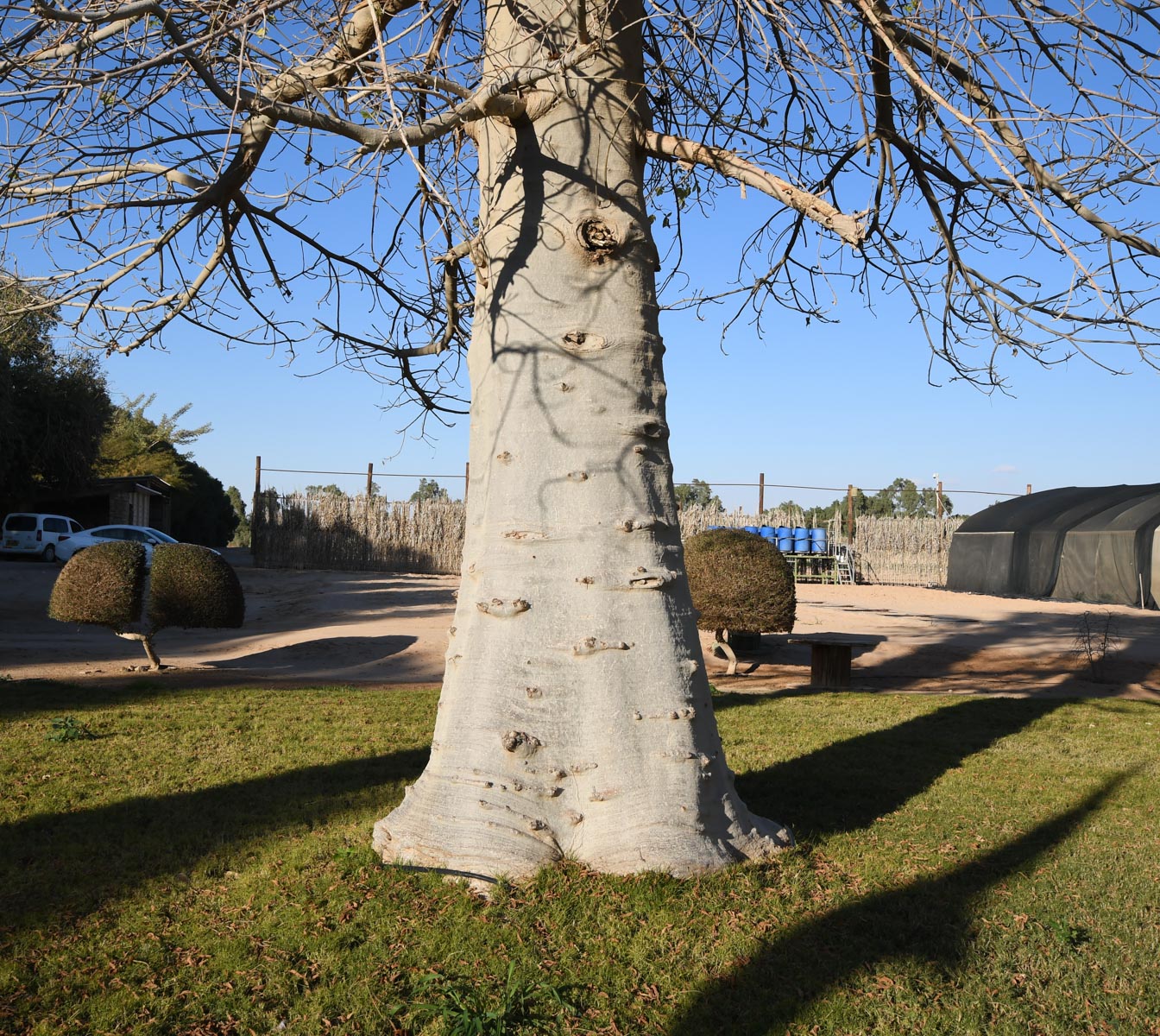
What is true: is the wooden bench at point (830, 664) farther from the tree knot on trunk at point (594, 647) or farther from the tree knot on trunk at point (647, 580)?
the tree knot on trunk at point (594, 647)

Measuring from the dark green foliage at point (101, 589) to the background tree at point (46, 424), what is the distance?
13.1 meters

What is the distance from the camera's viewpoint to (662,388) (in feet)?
12.7

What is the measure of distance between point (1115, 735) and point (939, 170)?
Result: 160 inches

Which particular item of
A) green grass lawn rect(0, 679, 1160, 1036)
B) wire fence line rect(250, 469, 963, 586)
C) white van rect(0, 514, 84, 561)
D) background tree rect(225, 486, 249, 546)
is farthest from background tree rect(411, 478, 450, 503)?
background tree rect(225, 486, 249, 546)

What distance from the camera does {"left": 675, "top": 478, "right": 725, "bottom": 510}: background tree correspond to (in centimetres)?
2639

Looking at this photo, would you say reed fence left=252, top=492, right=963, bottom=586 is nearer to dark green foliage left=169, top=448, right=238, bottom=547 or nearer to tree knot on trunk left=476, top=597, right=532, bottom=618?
dark green foliage left=169, top=448, right=238, bottom=547

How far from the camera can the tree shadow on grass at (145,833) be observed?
327 cm

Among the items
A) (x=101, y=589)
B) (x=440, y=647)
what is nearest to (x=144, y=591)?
(x=101, y=589)

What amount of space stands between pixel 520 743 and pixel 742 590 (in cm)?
689

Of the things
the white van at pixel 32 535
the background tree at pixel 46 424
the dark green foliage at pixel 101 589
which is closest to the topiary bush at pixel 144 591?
the dark green foliage at pixel 101 589

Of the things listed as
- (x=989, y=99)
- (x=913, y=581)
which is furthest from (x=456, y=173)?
(x=913, y=581)

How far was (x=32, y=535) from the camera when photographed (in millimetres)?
25453

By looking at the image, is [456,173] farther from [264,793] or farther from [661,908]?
[661,908]

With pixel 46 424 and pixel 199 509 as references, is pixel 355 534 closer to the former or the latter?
pixel 46 424
